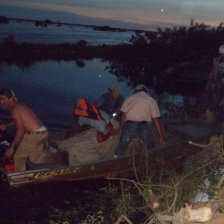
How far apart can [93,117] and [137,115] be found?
968 mm

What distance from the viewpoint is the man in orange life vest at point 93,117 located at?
7.60 m

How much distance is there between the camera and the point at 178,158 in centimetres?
950

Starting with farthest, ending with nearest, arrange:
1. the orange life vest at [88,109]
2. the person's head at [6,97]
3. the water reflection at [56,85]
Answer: the water reflection at [56,85] < the orange life vest at [88,109] < the person's head at [6,97]

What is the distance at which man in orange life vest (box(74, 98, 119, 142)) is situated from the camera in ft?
24.9

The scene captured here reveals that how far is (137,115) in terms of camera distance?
8.12 meters

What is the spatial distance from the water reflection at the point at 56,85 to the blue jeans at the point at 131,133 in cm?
746

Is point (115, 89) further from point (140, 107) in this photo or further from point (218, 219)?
point (218, 219)

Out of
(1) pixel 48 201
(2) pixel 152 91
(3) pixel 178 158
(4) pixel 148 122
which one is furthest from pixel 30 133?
(2) pixel 152 91

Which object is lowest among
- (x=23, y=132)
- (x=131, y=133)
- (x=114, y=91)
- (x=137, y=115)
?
(x=131, y=133)

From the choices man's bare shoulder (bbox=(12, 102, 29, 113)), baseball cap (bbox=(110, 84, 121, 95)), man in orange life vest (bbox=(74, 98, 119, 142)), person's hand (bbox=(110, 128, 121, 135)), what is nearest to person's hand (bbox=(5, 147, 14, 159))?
man's bare shoulder (bbox=(12, 102, 29, 113))

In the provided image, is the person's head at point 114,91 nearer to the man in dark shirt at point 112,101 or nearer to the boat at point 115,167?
the man in dark shirt at point 112,101

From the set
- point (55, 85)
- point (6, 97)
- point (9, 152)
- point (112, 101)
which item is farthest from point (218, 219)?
point (55, 85)

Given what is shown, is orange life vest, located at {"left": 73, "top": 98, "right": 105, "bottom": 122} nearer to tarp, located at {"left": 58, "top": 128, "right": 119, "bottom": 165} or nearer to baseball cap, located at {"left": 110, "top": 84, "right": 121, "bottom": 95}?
tarp, located at {"left": 58, "top": 128, "right": 119, "bottom": 165}

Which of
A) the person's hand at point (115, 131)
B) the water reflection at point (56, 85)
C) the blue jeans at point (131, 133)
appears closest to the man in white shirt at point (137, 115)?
the blue jeans at point (131, 133)
